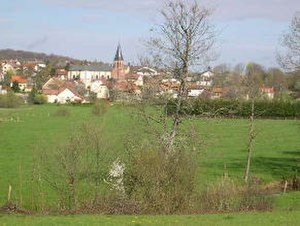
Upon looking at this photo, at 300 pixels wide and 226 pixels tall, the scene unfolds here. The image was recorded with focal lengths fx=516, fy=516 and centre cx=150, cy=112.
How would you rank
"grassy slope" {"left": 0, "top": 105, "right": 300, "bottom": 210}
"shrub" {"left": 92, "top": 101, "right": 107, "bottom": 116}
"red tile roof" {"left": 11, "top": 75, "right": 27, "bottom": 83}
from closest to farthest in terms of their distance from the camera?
1. "grassy slope" {"left": 0, "top": 105, "right": 300, "bottom": 210}
2. "shrub" {"left": 92, "top": 101, "right": 107, "bottom": 116}
3. "red tile roof" {"left": 11, "top": 75, "right": 27, "bottom": 83}

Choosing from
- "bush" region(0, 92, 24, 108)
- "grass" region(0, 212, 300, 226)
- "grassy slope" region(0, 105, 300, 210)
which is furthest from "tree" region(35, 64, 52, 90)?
"grass" region(0, 212, 300, 226)

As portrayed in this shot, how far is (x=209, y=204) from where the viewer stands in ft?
61.9

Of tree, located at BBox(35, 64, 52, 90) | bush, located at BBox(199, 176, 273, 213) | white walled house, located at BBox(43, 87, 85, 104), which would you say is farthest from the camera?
tree, located at BBox(35, 64, 52, 90)

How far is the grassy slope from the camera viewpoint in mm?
25500

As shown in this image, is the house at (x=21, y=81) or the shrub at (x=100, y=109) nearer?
the shrub at (x=100, y=109)

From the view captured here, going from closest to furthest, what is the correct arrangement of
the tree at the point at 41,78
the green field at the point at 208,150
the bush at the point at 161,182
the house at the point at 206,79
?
the bush at the point at 161,182, the green field at the point at 208,150, the house at the point at 206,79, the tree at the point at 41,78

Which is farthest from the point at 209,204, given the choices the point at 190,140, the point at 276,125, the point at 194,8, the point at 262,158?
the point at 276,125

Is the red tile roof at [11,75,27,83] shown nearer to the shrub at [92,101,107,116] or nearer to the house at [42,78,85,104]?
the house at [42,78,85,104]

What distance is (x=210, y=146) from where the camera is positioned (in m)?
32.0

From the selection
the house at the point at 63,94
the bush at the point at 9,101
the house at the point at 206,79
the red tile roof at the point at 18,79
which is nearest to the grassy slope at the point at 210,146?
the house at the point at 206,79

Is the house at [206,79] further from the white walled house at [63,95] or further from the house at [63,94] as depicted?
the white walled house at [63,95]

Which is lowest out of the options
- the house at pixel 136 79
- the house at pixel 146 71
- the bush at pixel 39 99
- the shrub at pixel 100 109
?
the shrub at pixel 100 109

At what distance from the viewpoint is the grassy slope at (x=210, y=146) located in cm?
2550

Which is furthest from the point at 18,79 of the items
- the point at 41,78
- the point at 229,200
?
the point at 229,200
